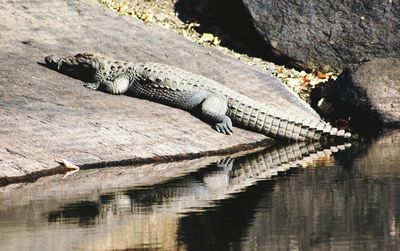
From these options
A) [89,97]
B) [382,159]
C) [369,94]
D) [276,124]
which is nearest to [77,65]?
[89,97]

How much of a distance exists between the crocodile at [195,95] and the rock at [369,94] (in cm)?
117

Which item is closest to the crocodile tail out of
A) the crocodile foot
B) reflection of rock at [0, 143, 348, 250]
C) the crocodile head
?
the crocodile foot

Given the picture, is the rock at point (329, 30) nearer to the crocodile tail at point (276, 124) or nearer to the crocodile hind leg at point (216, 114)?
the crocodile tail at point (276, 124)

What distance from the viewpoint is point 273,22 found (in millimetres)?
17594

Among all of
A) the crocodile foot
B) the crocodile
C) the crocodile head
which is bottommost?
the crocodile foot

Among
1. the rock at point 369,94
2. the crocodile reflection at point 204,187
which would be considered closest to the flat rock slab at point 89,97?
the rock at point 369,94

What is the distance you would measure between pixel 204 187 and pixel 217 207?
3.69 ft

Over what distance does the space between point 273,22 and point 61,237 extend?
34.5 feet

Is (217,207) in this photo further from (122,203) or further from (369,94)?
(369,94)

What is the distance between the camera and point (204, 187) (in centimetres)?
976

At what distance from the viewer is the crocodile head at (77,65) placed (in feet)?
46.2

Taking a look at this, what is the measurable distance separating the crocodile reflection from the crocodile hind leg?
0.83 m

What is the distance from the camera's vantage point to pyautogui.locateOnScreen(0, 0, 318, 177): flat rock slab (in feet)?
37.3

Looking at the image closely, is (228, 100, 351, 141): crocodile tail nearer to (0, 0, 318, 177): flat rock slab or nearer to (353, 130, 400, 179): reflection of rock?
(0, 0, 318, 177): flat rock slab
